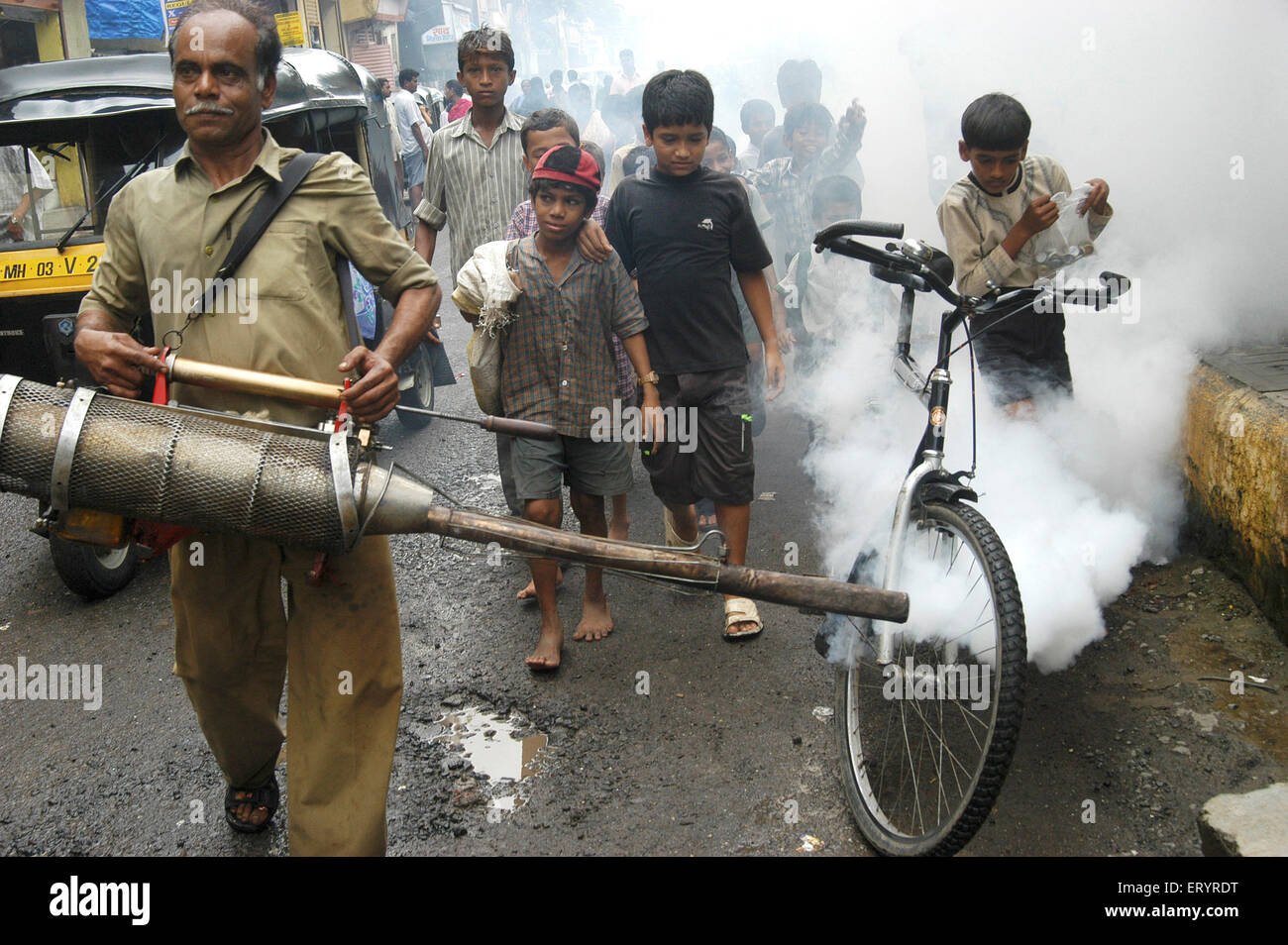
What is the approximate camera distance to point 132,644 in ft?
13.5

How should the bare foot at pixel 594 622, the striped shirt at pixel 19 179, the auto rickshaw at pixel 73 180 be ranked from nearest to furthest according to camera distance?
the bare foot at pixel 594 622, the auto rickshaw at pixel 73 180, the striped shirt at pixel 19 179

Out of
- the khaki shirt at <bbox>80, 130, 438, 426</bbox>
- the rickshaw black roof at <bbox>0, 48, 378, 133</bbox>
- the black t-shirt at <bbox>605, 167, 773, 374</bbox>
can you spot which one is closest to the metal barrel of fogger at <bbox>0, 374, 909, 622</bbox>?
the khaki shirt at <bbox>80, 130, 438, 426</bbox>

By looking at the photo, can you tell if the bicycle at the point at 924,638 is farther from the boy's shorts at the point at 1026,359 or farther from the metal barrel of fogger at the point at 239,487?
the boy's shorts at the point at 1026,359

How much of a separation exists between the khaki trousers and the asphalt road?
1.26ft

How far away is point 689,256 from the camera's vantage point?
3.93 m

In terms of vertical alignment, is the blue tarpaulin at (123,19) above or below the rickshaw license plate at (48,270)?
above

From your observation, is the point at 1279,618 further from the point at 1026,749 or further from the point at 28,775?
the point at 28,775

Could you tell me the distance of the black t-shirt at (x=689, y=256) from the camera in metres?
3.93

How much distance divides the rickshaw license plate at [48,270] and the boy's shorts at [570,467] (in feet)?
8.39

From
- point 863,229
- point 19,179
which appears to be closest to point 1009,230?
point 863,229

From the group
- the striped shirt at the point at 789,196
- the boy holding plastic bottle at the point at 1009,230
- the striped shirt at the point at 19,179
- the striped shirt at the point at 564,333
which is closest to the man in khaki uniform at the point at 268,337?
the striped shirt at the point at 564,333

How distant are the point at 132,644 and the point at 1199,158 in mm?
5858

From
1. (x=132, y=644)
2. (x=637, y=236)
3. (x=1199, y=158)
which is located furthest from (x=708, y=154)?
(x=132, y=644)

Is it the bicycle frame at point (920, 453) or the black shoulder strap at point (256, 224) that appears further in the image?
the bicycle frame at point (920, 453)
